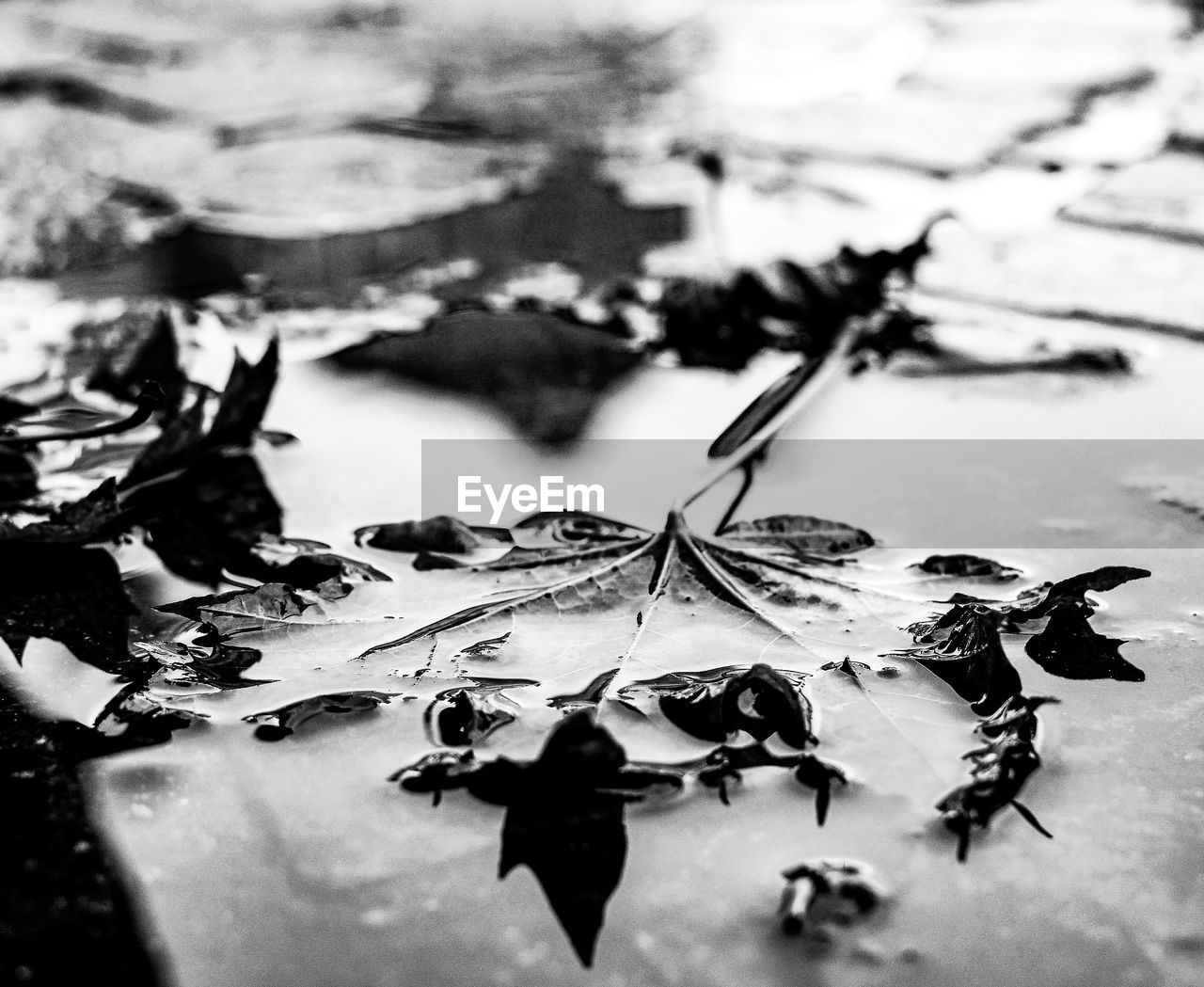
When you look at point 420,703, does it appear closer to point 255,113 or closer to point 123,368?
point 123,368

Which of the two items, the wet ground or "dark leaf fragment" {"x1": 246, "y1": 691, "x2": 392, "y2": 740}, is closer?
the wet ground

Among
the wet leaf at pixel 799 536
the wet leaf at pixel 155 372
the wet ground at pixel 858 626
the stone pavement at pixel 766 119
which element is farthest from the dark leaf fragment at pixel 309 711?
the stone pavement at pixel 766 119

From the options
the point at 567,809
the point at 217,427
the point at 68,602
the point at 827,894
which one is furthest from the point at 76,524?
the point at 827,894

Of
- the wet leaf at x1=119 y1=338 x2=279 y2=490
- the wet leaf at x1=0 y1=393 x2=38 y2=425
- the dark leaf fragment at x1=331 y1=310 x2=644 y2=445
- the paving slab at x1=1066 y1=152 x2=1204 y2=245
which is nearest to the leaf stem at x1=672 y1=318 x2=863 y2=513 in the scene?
the dark leaf fragment at x1=331 y1=310 x2=644 y2=445

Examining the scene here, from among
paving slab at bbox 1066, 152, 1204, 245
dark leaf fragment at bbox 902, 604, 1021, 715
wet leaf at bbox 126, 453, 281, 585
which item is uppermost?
paving slab at bbox 1066, 152, 1204, 245

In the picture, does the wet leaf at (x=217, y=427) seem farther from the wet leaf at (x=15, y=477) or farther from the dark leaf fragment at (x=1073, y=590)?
the dark leaf fragment at (x=1073, y=590)

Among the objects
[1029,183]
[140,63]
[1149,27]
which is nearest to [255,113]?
[140,63]

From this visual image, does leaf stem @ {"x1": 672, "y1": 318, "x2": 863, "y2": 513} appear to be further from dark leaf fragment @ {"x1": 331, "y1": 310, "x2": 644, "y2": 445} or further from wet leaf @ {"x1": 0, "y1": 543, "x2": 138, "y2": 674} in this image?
wet leaf @ {"x1": 0, "y1": 543, "x2": 138, "y2": 674}
